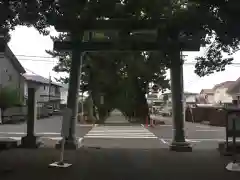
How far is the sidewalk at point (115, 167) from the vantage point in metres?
9.18

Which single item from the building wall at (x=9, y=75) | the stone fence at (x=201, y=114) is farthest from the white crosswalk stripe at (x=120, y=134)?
the building wall at (x=9, y=75)

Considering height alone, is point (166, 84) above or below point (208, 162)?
above

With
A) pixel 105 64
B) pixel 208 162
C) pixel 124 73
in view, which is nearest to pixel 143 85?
pixel 124 73

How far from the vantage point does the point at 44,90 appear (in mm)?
71500

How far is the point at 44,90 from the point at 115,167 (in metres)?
62.5

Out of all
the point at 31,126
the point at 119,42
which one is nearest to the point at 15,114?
the point at 31,126

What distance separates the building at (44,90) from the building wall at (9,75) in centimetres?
477

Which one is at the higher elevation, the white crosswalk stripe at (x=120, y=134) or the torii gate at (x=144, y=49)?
the torii gate at (x=144, y=49)

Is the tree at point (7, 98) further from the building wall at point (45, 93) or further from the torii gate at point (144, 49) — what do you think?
the torii gate at point (144, 49)

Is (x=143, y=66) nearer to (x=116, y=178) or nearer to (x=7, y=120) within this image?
(x=7, y=120)

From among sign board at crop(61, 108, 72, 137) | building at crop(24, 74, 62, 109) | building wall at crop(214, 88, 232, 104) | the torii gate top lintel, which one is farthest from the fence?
building wall at crop(214, 88, 232, 104)

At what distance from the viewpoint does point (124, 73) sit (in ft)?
140

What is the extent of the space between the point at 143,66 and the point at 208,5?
1072 inches

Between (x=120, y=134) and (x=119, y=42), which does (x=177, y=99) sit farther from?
(x=120, y=134)
